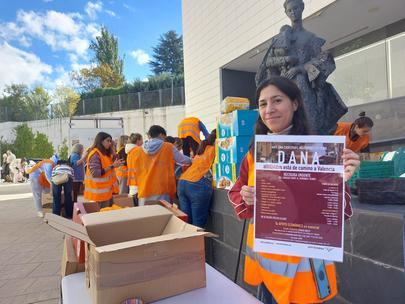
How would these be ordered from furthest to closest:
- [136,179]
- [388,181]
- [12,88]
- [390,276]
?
[12,88]
[136,179]
[388,181]
[390,276]

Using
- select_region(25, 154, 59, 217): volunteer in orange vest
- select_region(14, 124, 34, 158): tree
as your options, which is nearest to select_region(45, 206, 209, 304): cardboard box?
select_region(25, 154, 59, 217): volunteer in orange vest

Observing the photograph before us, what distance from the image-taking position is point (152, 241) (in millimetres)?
1355

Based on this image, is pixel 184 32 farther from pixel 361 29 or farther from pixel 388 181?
pixel 388 181

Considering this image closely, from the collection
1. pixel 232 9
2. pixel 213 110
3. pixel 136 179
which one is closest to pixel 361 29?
pixel 232 9

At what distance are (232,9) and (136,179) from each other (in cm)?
923

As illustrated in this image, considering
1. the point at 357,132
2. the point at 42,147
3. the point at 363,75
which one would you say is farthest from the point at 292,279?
the point at 42,147

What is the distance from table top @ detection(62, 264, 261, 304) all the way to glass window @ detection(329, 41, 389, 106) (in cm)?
902

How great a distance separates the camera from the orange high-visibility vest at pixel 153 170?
4246 mm

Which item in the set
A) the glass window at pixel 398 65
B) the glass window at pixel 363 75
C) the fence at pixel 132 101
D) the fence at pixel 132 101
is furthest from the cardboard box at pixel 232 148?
the fence at pixel 132 101

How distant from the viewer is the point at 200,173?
4.00m

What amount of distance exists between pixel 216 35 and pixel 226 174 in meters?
10.1

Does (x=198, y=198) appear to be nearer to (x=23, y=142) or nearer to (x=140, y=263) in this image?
(x=140, y=263)

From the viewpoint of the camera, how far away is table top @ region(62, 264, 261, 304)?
1421 millimetres

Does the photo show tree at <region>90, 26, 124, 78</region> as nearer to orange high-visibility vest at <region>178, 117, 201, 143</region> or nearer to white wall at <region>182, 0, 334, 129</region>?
white wall at <region>182, 0, 334, 129</region>
